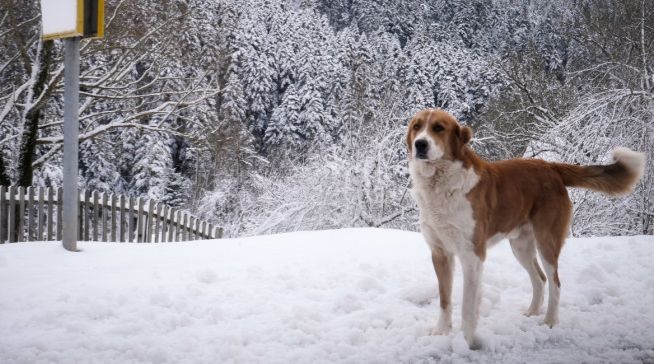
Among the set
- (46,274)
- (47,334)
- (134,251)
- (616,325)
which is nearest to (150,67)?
(134,251)

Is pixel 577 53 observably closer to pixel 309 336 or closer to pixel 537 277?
pixel 537 277

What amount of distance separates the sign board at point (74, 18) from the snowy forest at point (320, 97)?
286 inches

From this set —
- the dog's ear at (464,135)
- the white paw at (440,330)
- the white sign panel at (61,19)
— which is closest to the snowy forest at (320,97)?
the white sign panel at (61,19)

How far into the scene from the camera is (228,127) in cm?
2758

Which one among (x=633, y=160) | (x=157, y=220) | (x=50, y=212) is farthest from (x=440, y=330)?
(x=50, y=212)

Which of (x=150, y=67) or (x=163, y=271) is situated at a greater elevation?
(x=150, y=67)

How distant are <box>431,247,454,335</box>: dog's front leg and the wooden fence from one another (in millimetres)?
8221

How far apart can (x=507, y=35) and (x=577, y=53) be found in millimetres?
19763

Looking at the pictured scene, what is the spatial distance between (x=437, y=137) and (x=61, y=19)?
4559 millimetres

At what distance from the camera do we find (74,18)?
5.18m

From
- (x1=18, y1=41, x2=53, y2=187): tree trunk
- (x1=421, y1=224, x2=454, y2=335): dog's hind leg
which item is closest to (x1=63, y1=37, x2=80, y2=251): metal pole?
(x1=421, y1=224, x2=454, y2=335): dog's hind leg

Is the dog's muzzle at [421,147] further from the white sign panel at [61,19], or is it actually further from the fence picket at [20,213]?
the fence picket at [20,213]

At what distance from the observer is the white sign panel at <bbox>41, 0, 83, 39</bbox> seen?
5.17 meters

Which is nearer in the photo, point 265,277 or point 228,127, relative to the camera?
point 265,277
